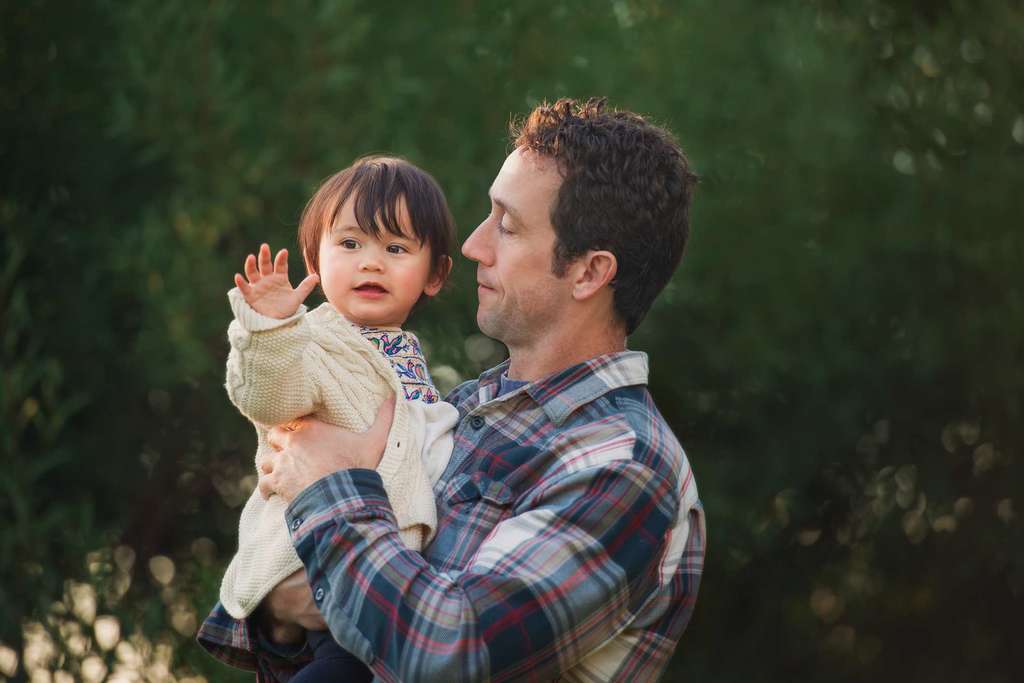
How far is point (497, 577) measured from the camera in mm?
2186

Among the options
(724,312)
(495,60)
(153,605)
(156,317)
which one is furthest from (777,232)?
(153,605)

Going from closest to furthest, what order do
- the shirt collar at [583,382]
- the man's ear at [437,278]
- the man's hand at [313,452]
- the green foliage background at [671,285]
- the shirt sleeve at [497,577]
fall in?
the shirt sleeve at [497,577], the man's hand at [313,452], the shirt collar at [583,382], the man's ear at [437,278], the green foliage background at [671,285]

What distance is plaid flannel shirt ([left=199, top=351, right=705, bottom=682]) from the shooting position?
2158mm

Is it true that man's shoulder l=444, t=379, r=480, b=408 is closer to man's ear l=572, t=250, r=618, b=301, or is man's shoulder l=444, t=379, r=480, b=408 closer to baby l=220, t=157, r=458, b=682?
baby l=220, t=157, r=458, b=682

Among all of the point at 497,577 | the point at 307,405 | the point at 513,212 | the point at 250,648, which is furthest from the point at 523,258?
the point at 250,648

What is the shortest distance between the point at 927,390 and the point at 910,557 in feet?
1.65

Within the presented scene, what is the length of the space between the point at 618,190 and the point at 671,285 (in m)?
1.79

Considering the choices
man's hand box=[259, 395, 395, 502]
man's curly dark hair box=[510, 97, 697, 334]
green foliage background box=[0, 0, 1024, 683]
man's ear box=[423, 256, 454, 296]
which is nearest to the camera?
man's hand box=[259, 395, 395, 502]

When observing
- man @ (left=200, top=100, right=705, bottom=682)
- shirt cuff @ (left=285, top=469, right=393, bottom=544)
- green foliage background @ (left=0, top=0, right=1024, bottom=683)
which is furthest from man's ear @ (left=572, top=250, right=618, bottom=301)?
green foliage background @ (left=0, top=0, right=1024, bottom=683)

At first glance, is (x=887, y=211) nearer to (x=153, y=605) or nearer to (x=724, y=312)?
(x=724, y=312)

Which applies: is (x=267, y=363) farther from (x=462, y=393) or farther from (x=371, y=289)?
(x=462, y=393)

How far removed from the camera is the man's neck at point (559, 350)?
8.63 ft

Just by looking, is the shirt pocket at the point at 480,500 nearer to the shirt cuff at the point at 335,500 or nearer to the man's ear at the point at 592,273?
the shirt cuff at the point at 335,500

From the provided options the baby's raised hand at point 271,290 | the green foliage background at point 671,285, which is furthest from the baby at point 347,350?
the green foliage background at point 671,285
